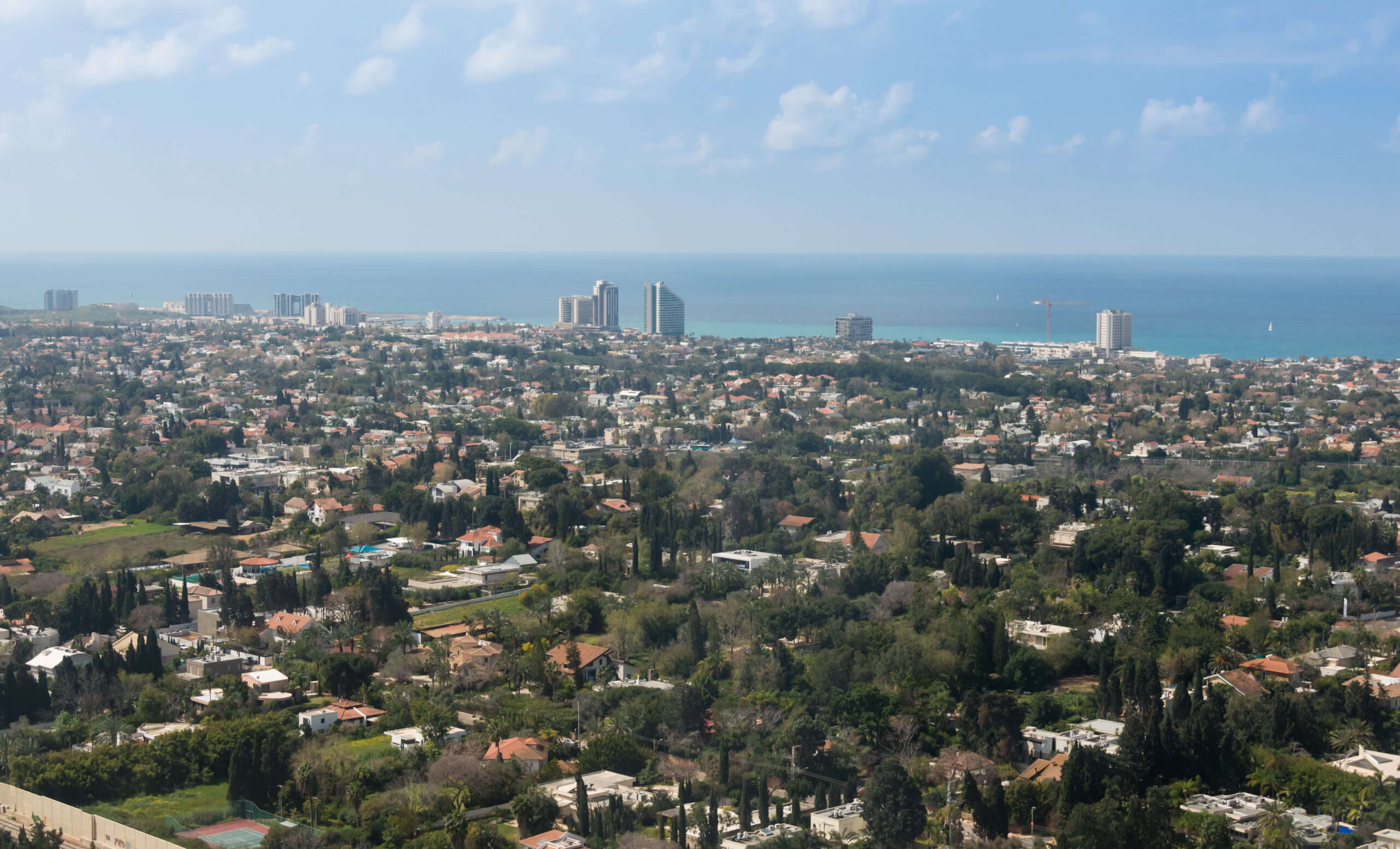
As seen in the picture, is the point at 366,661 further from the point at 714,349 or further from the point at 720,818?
the point at 714,349

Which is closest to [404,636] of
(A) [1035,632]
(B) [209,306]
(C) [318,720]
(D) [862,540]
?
(C) [318,720]

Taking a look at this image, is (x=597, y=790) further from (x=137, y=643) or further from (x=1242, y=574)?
(x=1242, y=574)

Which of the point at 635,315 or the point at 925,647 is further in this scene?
the point at 635,315

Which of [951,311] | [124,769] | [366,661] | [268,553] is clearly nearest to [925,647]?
[366,661]

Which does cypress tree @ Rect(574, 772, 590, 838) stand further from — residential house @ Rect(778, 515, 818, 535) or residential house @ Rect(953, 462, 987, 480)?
residential house @ Rect(953, 462, 987, 480)

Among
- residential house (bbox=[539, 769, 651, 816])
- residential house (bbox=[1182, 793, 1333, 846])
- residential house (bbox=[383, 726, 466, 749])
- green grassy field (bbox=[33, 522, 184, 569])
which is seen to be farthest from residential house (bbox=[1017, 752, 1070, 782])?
green grassy field (bbox=[33, 522, 184, 569])

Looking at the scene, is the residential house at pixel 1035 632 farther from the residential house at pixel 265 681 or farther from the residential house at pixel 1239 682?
the residential house at pixel 265 681

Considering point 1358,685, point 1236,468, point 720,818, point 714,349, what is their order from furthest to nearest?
point 714,349
point 1236,468
point 1358,685
point 720,818
